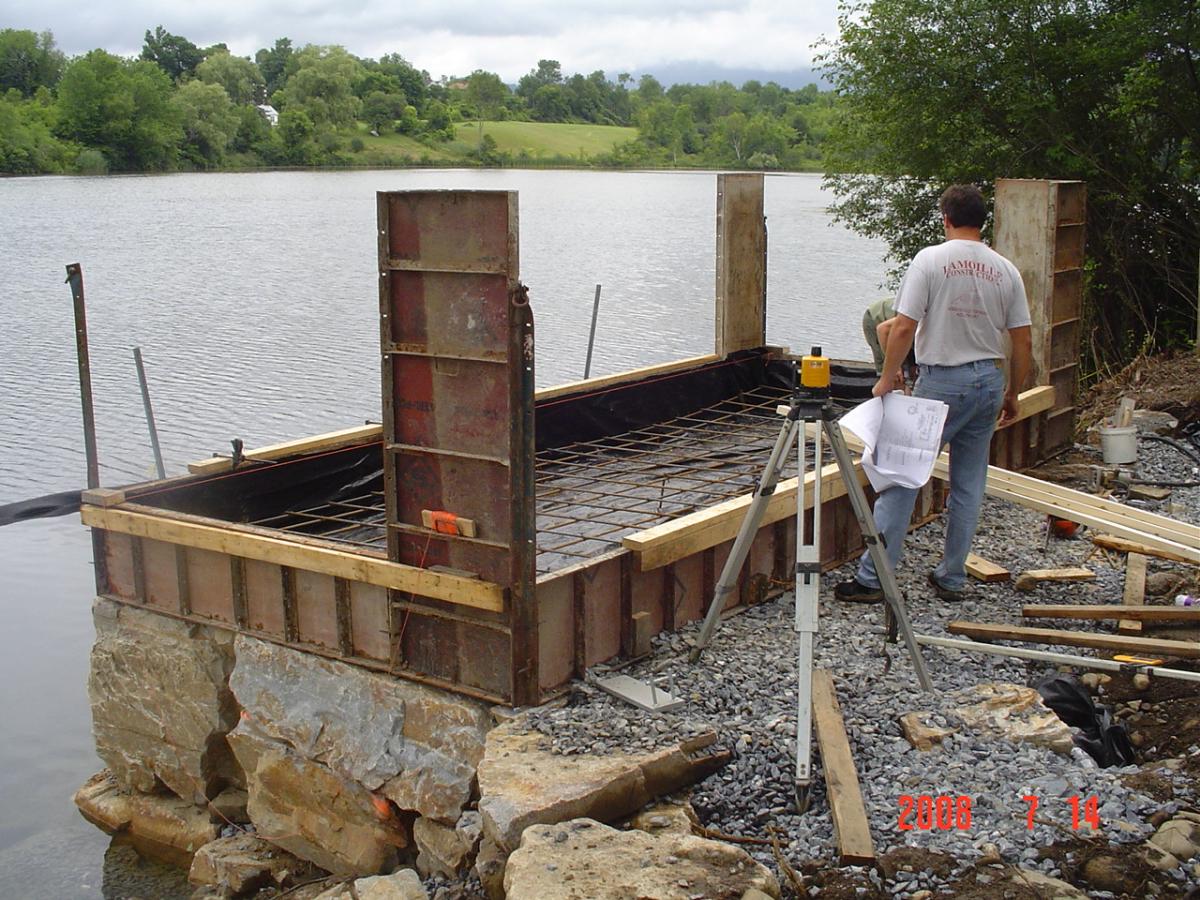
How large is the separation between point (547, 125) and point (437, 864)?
96072 millimetres

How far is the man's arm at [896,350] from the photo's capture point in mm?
A: 6961

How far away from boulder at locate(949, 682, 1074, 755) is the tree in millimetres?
88430

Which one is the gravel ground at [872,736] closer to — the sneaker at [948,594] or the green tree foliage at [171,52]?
the sneaker at [948,594]

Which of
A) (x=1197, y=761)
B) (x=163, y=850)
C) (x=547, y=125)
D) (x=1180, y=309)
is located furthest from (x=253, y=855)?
(x=547, y=125)

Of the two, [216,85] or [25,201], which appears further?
[216,85]

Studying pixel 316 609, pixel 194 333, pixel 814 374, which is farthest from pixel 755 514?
pixel 194 333

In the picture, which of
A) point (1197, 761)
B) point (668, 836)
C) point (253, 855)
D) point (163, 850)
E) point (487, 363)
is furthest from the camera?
point (163, 850)

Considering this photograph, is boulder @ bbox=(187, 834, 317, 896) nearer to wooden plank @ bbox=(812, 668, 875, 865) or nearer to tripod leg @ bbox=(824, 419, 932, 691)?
wooden plank @ bbox=(812, 668, 875, 865)

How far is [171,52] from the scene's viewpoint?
116688mm

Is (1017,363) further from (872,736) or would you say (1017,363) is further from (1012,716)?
(872,736)

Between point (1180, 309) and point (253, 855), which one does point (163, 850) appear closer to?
point (253, 855)

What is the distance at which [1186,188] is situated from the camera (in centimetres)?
1930

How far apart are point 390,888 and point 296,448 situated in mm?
3693

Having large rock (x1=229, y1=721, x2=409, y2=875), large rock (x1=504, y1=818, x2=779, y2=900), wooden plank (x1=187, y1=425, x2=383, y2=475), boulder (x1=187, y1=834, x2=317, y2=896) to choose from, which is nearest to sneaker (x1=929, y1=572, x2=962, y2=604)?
large rock (x1=504, y1=818, x2=779, y2=900)
